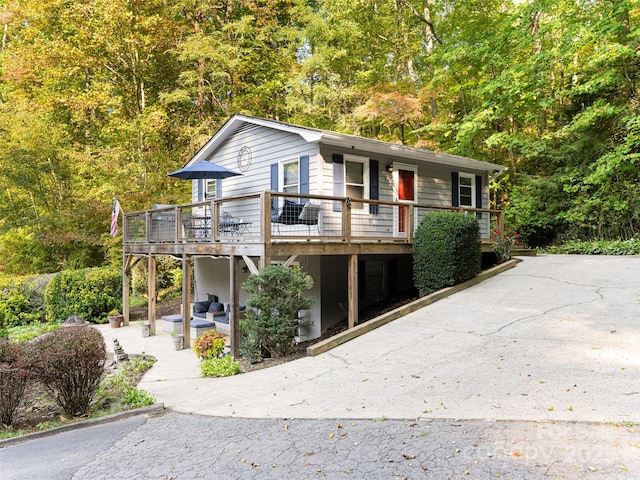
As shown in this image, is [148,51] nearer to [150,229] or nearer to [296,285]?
[150,229]

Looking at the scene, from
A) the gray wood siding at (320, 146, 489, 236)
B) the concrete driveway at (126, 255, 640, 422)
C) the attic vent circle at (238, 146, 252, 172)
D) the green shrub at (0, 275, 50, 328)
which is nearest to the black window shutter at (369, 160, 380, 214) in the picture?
the gray wood siding at (320, 146, 489, 236)

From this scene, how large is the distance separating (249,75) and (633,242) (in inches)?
725

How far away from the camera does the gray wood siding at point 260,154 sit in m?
11.0

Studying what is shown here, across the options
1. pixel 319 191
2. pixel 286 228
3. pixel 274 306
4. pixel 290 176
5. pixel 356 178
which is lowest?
pixel 274 306

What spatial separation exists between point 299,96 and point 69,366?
1732 centimetres

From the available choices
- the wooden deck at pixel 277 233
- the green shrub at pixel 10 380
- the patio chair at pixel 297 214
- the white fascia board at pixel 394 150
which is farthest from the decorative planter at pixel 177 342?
the white fascia board at pixel 394 150

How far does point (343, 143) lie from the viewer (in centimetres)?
1056

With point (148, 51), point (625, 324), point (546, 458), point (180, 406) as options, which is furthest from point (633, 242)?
point (148, 51)

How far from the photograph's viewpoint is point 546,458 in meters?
3.29

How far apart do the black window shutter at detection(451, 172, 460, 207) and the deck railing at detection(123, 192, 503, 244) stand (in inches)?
40.5

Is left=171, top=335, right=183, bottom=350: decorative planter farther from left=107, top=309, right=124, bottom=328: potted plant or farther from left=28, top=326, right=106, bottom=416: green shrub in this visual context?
left=28, top=326, right=106, bottom=416: green shrub

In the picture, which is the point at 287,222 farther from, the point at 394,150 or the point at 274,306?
the point at 394,150

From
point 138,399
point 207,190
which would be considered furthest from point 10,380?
point 207,190

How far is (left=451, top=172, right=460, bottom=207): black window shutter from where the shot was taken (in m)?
14.0
